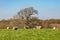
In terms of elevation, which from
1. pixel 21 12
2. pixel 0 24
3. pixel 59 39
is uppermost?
pixel 21 12

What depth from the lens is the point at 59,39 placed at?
13.6 metres

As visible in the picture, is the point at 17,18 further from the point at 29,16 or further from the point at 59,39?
the point at 59,39

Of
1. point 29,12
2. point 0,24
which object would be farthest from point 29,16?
point 0,24

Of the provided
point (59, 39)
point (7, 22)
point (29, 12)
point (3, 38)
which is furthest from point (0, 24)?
point (59, 39)

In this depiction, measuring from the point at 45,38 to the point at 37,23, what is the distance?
15952 millimetres

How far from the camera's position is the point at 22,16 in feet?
104

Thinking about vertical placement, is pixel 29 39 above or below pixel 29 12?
below

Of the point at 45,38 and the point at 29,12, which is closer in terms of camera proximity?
the point at 45,38

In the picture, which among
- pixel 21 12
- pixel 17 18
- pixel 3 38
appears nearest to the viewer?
pixel 3 38

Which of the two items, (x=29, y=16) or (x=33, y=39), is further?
(x=29, y=16)

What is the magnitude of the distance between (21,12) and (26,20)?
2.58 m

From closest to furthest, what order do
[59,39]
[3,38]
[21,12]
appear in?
[59,39], [3,38], [21,12]

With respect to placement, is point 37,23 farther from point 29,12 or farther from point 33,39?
point 33,39

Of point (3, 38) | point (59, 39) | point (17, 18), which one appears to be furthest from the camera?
point (17, 18)
